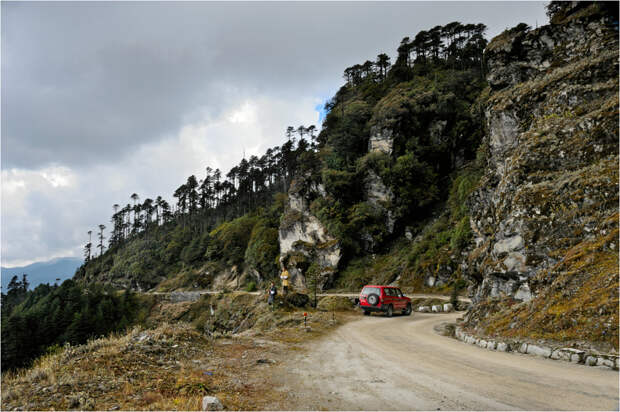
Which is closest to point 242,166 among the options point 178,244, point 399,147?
point 178,244

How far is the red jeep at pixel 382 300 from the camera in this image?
66.7ft

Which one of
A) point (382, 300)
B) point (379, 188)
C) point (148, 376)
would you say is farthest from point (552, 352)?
point (379, 188)

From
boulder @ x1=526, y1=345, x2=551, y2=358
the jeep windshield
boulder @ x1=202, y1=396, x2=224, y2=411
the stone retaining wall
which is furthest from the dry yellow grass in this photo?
the jeep windshield

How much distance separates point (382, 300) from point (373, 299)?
0.58m

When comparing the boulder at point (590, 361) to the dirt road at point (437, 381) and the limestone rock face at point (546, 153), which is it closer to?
the dirt road at point (437, 381)

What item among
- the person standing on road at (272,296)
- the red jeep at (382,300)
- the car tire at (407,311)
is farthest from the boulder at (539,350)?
the person standing on road at (272,296)

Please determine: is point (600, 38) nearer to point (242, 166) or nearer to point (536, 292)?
point (536, 292)

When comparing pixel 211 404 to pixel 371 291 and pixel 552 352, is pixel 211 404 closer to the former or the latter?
pixel 552 352

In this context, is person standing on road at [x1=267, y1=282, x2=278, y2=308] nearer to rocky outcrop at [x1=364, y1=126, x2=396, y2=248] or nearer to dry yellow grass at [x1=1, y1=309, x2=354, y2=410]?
dry yellow grass at [x1=1, y1=309, x2=354, y2=410]

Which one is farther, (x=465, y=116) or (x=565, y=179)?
(x=465, y=116)

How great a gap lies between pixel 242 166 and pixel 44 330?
68930 millimetres

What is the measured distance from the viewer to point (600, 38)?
18312mm

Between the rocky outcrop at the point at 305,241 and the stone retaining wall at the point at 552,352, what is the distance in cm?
3200

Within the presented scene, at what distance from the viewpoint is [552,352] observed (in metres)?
8.27
